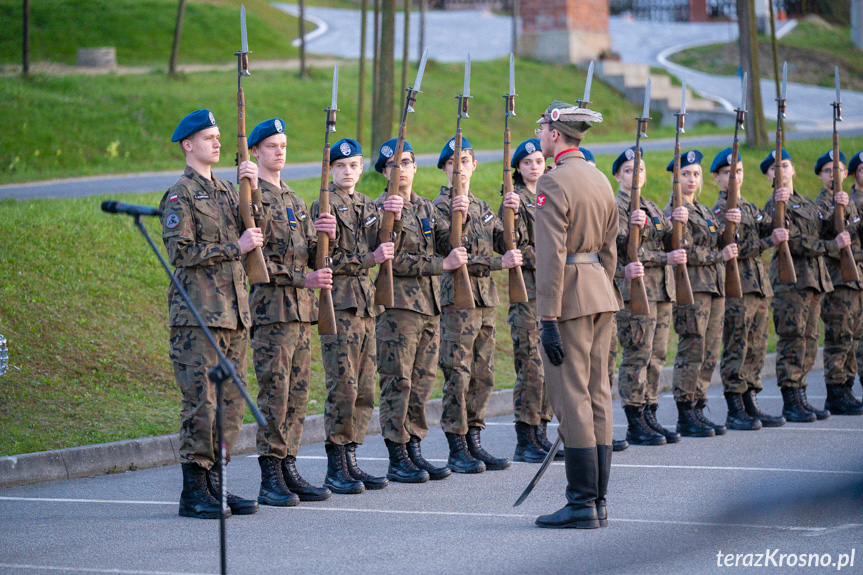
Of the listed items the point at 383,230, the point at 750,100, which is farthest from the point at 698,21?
the point at 383,230

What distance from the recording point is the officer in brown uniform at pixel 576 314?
19.2 ft

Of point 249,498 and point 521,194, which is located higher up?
point 521,194

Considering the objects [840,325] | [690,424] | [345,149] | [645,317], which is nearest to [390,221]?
[345,149]

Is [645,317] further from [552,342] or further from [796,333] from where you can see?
[552,342]

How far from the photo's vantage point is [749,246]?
9500 mm

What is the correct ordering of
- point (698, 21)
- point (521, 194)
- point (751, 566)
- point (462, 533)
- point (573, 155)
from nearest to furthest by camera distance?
point (751, 566)
point (462, 533)
point (573, 155)
point (521, 194)
point (698, 21)

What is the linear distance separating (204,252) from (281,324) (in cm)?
77

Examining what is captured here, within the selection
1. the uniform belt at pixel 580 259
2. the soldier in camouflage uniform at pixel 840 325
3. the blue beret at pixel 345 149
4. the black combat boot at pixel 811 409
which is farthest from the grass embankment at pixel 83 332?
the uniform belt at pixel 580 259

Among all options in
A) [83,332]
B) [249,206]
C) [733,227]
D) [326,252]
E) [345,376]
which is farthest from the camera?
[83,332]

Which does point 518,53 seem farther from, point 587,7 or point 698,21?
point 698,21

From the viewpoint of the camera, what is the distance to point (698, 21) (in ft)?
151

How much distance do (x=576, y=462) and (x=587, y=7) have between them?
2863 centimetres

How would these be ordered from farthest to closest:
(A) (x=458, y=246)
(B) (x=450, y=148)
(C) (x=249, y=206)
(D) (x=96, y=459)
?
1. (B) (x=450, y=148)
2. (D) (x=96, y=459)
3. (A) (x=458, y=246)
4. (C) (x=249, y=206)

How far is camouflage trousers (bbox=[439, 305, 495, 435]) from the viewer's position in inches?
306
